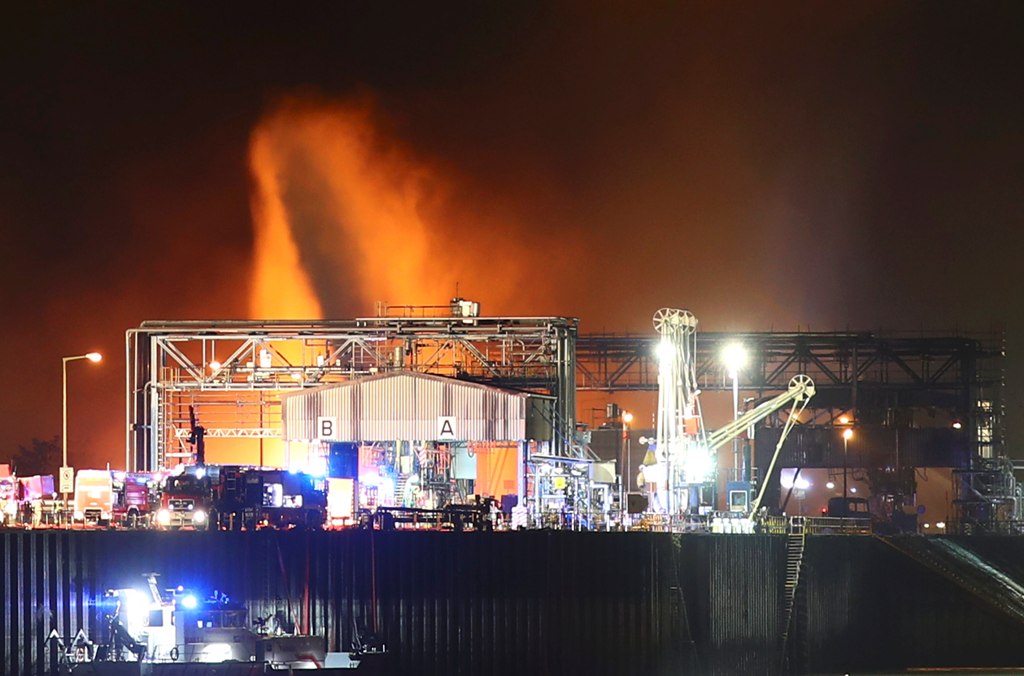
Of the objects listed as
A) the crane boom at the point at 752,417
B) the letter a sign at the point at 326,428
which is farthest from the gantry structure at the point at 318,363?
the crane boom at the point at 752,417

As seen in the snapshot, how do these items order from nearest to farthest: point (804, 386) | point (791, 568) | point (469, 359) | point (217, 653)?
point (217, 653) < point (791, 568) < point (804, 386) < point (469, 359)

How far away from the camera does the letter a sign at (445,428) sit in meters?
71.6

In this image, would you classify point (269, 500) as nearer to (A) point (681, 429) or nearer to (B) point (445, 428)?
(B) point (445, 428)

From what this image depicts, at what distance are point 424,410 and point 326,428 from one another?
492 centimetres

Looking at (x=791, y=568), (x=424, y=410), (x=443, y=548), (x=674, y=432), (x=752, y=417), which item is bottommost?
(x=791, y=568)

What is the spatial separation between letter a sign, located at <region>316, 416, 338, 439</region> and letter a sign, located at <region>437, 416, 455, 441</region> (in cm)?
492

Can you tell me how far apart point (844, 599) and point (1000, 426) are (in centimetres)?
3509

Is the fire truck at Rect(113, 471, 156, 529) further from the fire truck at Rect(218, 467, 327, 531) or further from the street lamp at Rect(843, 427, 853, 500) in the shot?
the street lamp at Rect(843, 427, 853, 500)

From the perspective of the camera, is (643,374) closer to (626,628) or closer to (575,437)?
(575,437)

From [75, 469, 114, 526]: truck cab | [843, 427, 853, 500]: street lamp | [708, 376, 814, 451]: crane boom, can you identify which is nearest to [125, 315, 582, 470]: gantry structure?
[708, 376, 814, 451]: crane boom

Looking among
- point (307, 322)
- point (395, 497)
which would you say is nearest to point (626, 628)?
point (395, 497)

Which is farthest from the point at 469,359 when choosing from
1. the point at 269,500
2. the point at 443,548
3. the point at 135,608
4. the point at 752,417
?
the point at 135,608

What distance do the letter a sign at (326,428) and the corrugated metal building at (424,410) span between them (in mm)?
47

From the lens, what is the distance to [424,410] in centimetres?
7175
